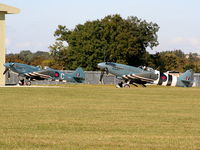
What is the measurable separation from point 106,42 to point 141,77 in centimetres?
3706

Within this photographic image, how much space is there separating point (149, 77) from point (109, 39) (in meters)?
38.6

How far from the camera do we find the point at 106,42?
94.4m

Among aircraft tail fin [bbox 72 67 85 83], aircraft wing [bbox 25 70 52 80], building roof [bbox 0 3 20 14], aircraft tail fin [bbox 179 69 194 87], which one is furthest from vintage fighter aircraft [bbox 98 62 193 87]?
building roof [bbox 0 3 20 14]

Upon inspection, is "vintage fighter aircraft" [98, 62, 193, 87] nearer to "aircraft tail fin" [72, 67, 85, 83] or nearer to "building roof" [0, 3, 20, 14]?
"aircraft tail fin" [72, 67, 85, 83]

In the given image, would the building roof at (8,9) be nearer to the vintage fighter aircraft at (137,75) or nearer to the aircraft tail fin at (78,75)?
the aircraft tail fin at (78,75)

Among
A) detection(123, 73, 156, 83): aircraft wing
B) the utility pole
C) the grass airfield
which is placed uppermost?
the utility pole

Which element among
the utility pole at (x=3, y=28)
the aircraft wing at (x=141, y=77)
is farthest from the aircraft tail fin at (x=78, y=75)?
the aircraft wing at (x=141, y=77)

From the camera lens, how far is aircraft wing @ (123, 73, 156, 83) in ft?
188

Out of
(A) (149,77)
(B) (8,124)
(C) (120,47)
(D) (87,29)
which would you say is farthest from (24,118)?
(D) (87,29)

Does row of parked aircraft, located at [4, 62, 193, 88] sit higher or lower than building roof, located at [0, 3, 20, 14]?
lower

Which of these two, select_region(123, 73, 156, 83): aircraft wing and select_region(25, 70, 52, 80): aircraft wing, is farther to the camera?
select_region(25, 70, 52, 80): aircraft wing

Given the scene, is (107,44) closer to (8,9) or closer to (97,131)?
(8,9)

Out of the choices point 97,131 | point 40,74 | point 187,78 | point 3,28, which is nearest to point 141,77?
point 187,78

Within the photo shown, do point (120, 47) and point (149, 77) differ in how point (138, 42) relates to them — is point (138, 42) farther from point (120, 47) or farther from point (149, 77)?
point (149, 77)
